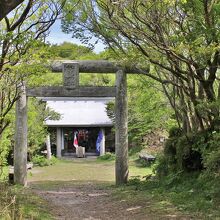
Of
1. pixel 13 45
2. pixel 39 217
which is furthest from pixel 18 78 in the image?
pixel 39 217

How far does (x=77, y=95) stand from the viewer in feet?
49.6

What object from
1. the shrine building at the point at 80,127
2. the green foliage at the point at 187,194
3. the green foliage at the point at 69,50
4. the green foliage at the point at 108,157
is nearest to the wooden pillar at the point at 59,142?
the shrine building at the point at 80,127

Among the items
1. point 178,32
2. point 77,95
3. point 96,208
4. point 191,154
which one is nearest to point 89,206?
point 96,208

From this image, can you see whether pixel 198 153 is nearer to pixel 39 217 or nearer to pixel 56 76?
pixel 39 217

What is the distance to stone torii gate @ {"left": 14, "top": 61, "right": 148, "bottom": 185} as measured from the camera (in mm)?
15031

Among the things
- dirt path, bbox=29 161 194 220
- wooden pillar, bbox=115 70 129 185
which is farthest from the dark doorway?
dirt path, bbox=29 161 194 220

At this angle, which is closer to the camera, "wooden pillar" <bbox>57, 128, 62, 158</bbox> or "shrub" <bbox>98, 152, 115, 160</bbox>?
"shrub" <bbox>98, 152, 115, 160</bbox>

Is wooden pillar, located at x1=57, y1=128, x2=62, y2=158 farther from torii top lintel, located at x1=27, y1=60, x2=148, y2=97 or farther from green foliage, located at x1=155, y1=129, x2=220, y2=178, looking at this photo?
green foliage, located at x1=155, y1=129, x2=220, y2=178

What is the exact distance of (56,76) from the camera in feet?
90.6

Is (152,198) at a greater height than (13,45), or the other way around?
(13,45)

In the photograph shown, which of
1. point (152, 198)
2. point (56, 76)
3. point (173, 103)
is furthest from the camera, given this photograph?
point (56, 76)

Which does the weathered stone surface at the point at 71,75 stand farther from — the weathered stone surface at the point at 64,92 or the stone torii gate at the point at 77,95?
the weathered stone surface at the point at 64,92

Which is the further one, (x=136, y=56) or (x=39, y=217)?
(x=136, y=56)

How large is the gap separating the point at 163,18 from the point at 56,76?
61.4 feet
